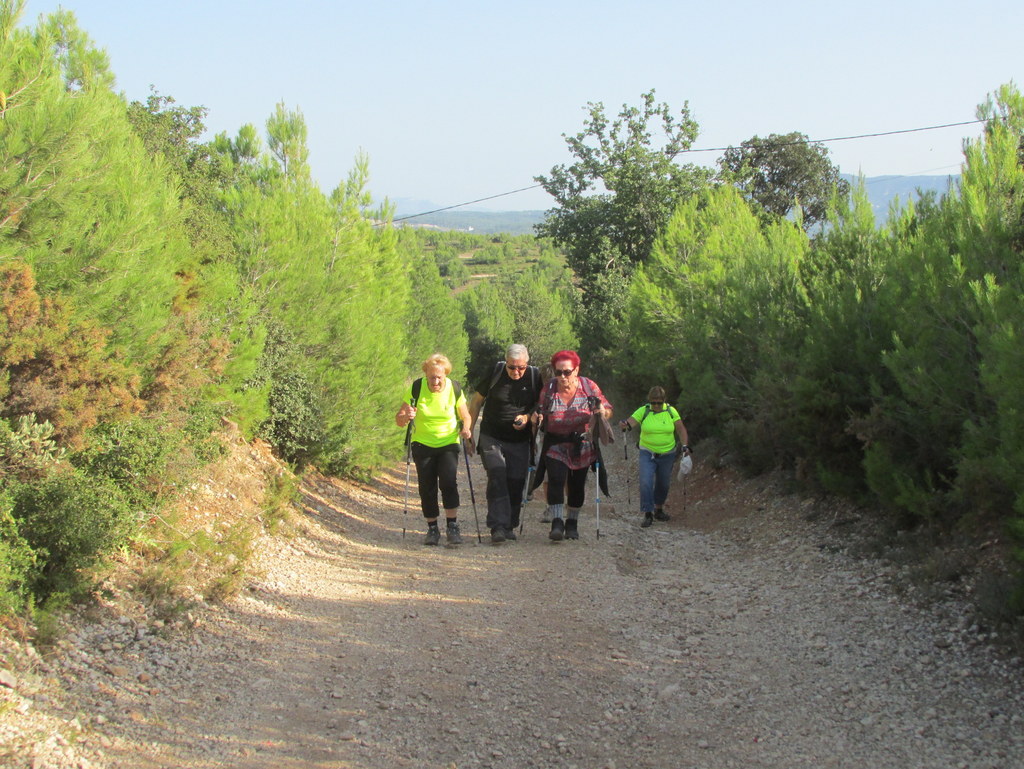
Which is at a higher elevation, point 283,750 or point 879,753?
point 283,750

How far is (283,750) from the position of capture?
14.0 ft

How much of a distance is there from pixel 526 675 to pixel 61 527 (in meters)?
3.01

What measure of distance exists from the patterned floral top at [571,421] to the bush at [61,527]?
407 centimetres

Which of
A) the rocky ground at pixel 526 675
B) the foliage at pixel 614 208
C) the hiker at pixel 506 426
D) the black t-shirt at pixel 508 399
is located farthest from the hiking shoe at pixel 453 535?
the foliage at pixel 614 208

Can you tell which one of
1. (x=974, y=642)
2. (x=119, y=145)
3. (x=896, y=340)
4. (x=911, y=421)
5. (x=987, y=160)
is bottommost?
(x=974, y=642)

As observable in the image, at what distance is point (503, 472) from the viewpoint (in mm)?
8555

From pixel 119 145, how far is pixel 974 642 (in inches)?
288

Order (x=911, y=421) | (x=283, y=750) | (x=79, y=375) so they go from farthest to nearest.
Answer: (x=911, y=421)
(x=79, y=375)
(x=283, y=750)

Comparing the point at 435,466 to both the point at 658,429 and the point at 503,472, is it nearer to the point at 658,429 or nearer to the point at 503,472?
the point at 503,472

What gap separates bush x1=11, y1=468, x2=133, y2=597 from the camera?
5.39 metres

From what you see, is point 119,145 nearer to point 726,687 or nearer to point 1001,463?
point 726,687

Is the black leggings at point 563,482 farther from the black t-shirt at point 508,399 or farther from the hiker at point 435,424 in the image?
the hiker at point 435,424

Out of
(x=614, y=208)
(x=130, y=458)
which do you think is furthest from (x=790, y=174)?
(x=130, y=458)

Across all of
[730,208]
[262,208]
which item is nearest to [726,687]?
[262,208]
